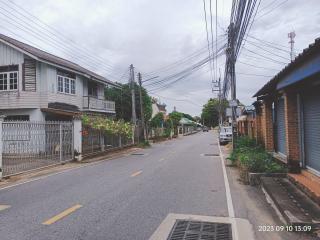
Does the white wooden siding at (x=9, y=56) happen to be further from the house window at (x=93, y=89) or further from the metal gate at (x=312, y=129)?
the metal gate at (x=312, y=129)

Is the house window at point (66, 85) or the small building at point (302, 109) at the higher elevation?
the house window at point (66, 85)

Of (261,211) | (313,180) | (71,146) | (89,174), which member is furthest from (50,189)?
(71,146)

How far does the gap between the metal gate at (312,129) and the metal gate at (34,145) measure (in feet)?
34.3

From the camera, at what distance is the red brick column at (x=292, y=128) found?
10.7 metres

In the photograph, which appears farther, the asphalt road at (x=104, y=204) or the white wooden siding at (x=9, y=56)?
the white wooden siding at (x=9, y=56)

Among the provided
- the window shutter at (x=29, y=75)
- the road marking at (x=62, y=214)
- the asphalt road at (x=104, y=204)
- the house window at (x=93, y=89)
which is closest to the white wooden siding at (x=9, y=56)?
the window shutter at (x=29, y=75)

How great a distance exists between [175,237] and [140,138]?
3137 cm

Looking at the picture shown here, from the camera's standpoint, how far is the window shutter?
23.5 meters

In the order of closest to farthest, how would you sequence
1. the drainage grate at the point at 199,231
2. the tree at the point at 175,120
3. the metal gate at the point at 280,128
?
the drainage grate at the point at 199,231 < the metal gate at the point at 280,128 < the tree at the point at 175,120

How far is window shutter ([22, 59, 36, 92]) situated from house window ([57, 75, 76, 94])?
204 centimetres

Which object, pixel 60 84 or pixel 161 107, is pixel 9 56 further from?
pixel 161 107

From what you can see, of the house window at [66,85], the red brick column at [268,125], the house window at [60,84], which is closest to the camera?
the red brick column at [268,125]

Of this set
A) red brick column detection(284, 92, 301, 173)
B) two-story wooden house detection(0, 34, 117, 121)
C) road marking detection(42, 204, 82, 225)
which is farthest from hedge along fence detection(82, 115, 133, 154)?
road marking detection(42, 204, 82, 225)

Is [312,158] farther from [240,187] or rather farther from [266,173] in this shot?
[240,187]
